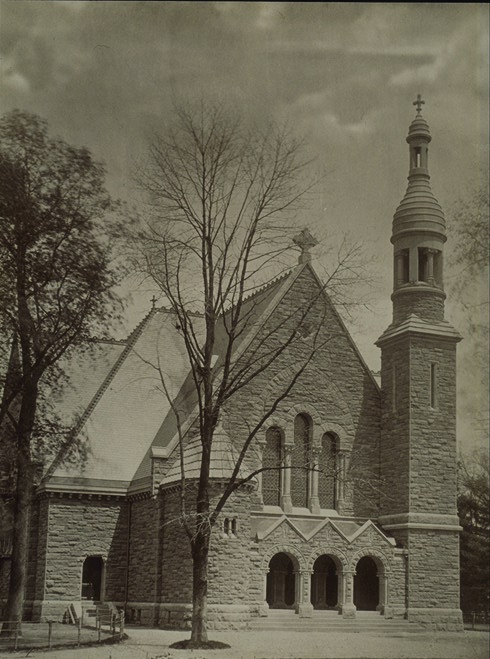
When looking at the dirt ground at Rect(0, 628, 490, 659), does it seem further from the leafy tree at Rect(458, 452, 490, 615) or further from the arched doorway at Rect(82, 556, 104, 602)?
the leafy tree at Rect(458, 452, 490, 615)

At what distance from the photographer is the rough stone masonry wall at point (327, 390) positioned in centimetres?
3444

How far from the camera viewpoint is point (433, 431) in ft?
114

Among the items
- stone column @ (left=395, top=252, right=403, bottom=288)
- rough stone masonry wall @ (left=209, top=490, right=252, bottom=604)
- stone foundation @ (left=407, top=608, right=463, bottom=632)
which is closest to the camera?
rough stone masonry wall @ (left=209, top=490, right=252, bottom=604)

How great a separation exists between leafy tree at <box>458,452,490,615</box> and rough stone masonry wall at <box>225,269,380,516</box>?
4382 mm

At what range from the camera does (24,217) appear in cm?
2361

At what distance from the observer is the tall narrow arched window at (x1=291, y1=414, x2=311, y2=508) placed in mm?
34656

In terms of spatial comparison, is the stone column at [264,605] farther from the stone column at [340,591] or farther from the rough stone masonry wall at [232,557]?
the stone column at [340,591]

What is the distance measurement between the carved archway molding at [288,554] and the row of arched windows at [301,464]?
2500mm

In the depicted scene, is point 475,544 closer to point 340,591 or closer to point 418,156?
point 340,591

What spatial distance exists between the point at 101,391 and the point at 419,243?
12.6m

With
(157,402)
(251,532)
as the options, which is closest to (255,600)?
(251,532)

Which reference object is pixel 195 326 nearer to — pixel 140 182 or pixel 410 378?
pixel 410 378

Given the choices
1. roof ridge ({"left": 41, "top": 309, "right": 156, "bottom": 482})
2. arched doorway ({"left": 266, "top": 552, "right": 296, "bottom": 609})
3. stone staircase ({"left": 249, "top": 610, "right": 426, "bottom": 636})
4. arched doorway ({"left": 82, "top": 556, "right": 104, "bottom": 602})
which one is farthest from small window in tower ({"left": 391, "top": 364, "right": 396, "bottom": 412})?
arched doorway ({"left": 82, "top": 556, "right": 104, "bottom": 602})

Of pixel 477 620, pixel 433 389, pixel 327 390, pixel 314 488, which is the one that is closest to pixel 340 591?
pixel 314 488
